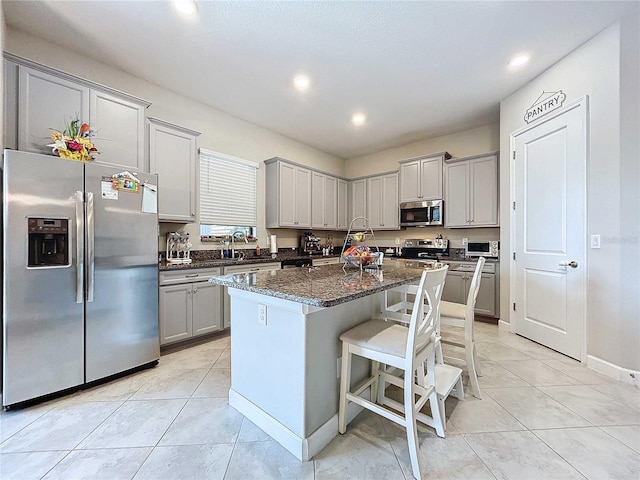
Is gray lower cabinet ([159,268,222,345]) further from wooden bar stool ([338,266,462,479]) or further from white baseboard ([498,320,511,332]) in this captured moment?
white baseboard ([498,320,511,332])

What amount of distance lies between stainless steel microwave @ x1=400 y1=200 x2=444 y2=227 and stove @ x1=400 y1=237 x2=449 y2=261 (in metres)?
0.35

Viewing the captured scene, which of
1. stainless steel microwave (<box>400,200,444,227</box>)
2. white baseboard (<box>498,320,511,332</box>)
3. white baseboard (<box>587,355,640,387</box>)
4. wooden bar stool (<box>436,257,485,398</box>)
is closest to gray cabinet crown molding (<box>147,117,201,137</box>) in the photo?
wooden bar stool (<box>436,257,485,398</box>)

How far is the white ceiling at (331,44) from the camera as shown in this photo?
6.90 feet

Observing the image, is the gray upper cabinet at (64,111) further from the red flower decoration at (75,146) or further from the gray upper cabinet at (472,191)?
the gray upper cabinet at (472,191)

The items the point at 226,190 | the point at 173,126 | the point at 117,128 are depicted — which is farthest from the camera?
the point at 226,190

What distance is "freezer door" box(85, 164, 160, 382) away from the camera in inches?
83.0

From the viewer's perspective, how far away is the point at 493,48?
252 cm

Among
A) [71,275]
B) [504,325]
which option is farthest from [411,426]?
[504,325]

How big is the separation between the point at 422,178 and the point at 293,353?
4.13m

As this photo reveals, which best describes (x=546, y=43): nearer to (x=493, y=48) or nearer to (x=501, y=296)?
(x=493, y=48)

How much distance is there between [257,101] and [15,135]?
2391 millimetres

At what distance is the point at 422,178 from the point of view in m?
4.64

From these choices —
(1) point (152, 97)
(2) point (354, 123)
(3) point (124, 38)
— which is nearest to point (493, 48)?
(2) point (354, 123)

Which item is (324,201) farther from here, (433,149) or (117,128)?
(117,128)
